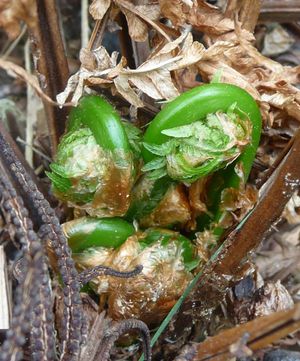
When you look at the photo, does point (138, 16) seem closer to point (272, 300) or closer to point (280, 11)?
point (280, 11)

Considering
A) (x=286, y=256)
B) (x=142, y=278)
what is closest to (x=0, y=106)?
(x=142, y=278)

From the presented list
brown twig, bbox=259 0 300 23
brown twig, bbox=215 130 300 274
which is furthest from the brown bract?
brown twig, bbox=259 0 300 23

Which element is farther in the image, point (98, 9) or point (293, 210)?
point (293, 210)

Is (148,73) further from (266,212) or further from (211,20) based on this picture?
(266,212)

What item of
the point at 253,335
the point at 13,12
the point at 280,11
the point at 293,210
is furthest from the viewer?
the point at 280,11

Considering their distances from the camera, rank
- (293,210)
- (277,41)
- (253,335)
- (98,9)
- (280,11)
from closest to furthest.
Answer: (253,335) < (98,9) < (293,210) < (280,11) < (277,41)

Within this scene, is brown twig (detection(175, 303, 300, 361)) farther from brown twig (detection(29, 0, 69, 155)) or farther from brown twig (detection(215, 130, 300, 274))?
brown twig (detection(29, 0, 69, 155))

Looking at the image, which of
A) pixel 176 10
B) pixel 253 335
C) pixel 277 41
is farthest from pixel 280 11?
pixel 253 335

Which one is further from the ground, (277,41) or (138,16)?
(138,16)

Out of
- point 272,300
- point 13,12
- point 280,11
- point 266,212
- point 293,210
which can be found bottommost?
point 272,300
